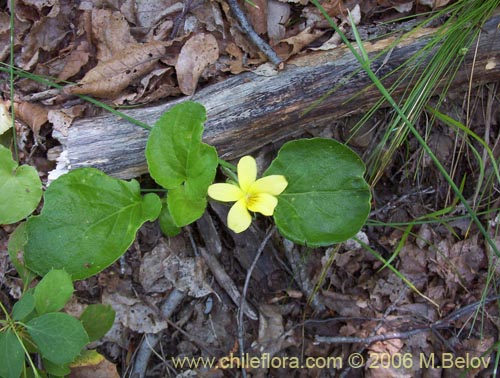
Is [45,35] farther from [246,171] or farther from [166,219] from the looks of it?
[246,171]

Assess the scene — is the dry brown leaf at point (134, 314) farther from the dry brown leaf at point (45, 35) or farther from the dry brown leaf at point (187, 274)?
A: the dry brown leaf at point (45, 35)

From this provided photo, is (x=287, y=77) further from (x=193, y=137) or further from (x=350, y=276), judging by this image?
(x=350, y=276)

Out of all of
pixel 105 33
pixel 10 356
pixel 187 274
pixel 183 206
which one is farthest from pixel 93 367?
pixel 105 33

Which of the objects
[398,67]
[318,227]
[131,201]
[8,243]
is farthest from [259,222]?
[8,243]

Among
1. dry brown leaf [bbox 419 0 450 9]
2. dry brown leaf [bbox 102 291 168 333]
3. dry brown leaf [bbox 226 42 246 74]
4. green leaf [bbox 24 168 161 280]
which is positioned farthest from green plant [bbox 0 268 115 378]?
dry brown leaf [bbox 419 0 450 9]

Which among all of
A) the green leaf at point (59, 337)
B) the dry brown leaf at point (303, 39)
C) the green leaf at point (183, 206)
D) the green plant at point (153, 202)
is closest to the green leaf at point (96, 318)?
the green plant at point (153, 202)
